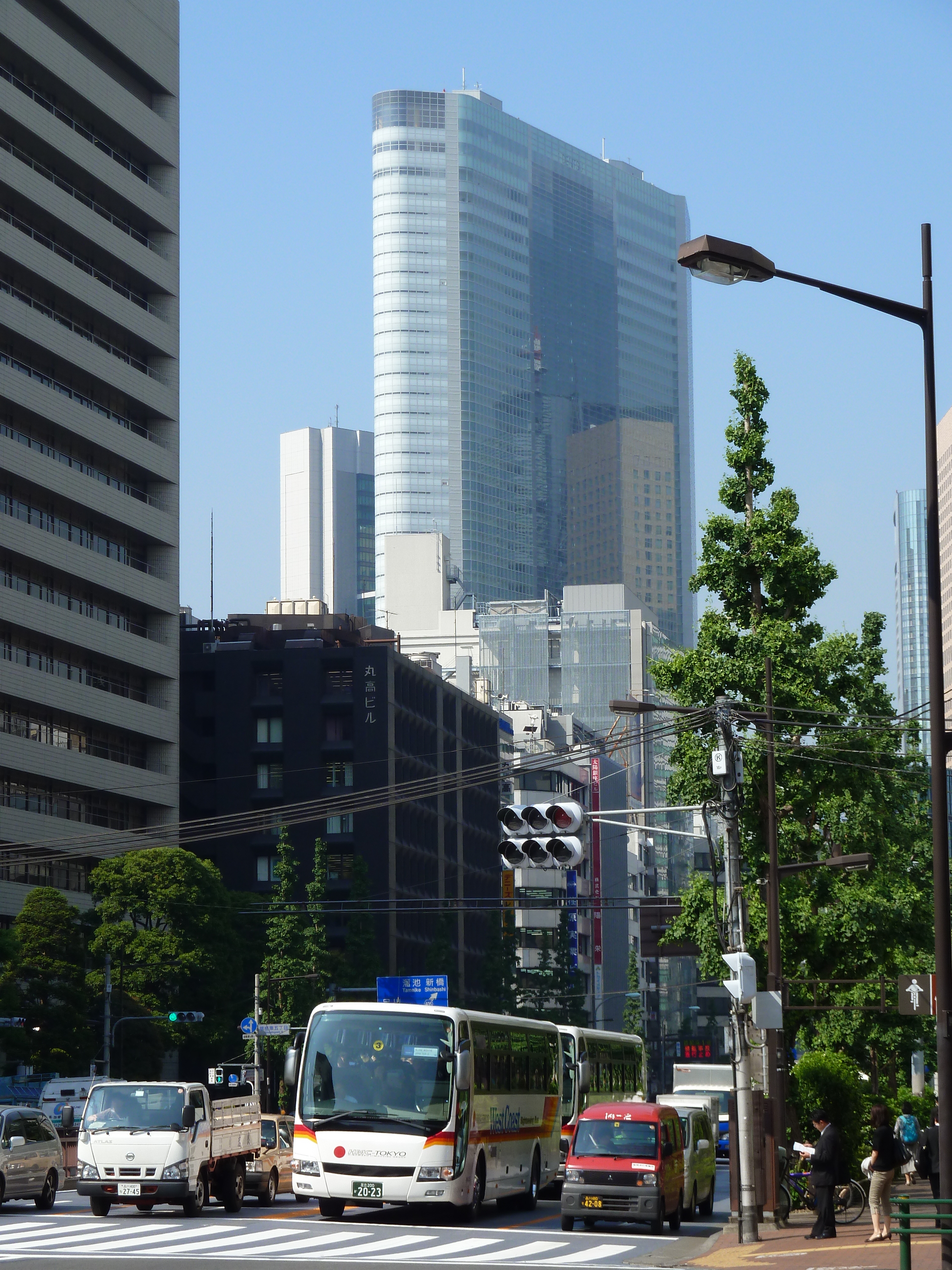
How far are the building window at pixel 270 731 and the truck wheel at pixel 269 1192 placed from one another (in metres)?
79.6

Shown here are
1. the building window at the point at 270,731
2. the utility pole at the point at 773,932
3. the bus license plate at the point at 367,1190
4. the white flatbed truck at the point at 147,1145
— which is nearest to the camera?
the bus license plate at the point at 367,1190

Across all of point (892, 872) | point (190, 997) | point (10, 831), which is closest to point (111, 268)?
point (10, 831)

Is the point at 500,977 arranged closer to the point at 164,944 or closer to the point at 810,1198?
the point at 164,944

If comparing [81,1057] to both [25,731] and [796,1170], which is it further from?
[796,1170]

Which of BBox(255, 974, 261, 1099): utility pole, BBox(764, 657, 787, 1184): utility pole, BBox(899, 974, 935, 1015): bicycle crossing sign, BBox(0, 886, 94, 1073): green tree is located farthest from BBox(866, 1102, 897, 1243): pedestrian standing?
BBox(0, 886, 94, 1073): green tree

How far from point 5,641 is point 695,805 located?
59272 millimetres

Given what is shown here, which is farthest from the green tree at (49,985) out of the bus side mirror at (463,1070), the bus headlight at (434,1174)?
the bus headlight at (434,1174)

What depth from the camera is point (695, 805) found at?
33.4 meters

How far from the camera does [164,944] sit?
7538 cm

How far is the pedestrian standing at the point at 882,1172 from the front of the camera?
2484cm

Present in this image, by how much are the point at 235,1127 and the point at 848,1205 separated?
10531mm

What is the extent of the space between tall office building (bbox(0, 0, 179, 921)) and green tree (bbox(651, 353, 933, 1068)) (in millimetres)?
49232

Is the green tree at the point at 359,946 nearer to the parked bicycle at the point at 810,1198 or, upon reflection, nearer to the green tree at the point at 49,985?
the green tree at the point at 49,985

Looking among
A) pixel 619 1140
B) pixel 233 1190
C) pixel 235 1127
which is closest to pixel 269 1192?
pixel 233 1190
